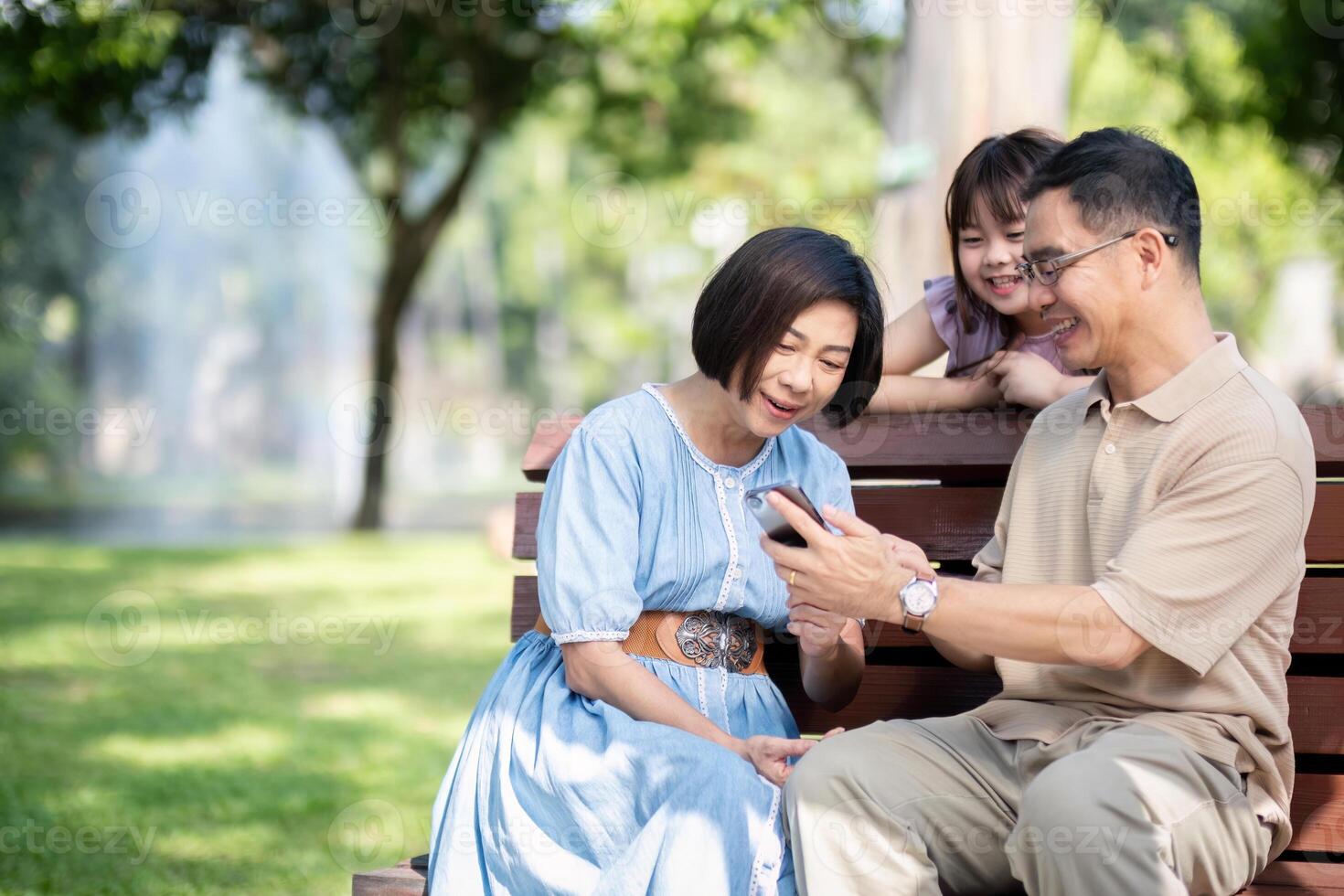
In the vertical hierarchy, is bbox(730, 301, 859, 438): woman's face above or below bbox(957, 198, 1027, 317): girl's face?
below

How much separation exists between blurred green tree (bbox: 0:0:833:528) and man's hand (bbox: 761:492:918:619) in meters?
11.2

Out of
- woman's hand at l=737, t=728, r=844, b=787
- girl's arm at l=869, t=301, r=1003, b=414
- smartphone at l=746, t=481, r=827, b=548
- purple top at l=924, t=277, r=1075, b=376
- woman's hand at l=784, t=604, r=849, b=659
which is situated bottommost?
woman's hand at l=737, t=728, r=844, b=787

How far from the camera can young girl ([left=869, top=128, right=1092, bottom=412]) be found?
10.8 ft

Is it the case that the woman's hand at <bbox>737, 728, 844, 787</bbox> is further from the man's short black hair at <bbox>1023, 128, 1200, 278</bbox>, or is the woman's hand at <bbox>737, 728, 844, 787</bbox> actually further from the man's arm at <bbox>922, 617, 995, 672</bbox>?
the man's short black hair at <bbox>1023, 128, 1200, 278</bbox>

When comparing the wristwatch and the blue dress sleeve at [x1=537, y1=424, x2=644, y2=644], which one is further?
the blue dress sleeve at [x1=537, y1=424, x2=644, y2=644]

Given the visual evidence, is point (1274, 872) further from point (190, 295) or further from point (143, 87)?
point (190, 295)

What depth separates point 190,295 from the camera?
24453mm

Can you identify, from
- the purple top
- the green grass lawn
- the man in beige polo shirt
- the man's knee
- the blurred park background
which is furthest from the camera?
the blurred park background

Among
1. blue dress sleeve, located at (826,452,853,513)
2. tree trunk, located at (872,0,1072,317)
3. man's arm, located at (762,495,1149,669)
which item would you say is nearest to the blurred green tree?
tree trunk, located at (872,0,1072,317)

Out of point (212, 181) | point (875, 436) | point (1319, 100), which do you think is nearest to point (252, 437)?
point (212, 181)

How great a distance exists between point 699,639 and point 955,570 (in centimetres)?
72

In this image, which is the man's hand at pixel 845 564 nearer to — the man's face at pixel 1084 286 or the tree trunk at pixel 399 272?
the man's face at pixel 1084 286

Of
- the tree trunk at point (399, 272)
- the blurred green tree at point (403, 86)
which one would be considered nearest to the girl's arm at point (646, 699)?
the blurred green tree at point (403, 86)

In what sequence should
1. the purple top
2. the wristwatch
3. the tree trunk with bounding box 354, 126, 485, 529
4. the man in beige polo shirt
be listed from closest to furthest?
1. the man in beige polo shirt
2. the wristwatch
3. the purple top
4. the tree trunk with bounding box 354, 126, 485, 529
